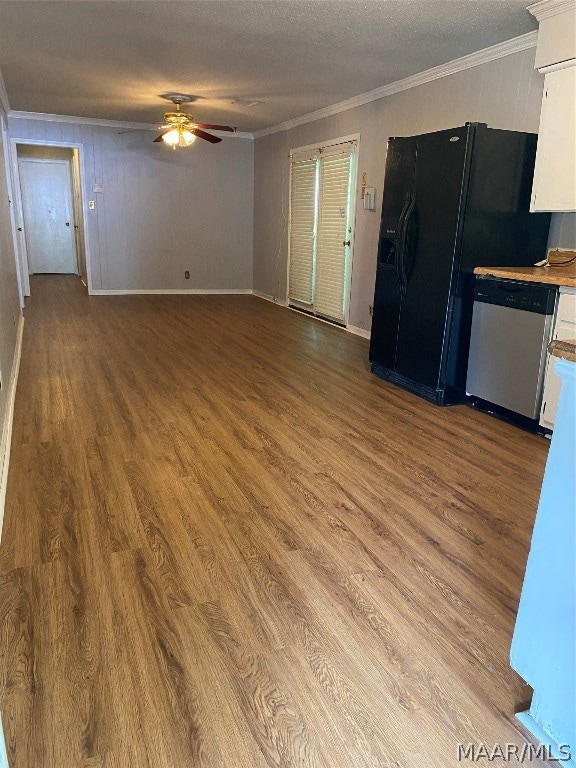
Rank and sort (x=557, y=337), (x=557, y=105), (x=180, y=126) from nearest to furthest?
(x=557, y=337) < (x=557, y=105) < (x=180, y=126)

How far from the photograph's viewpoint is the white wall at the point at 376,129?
3.95 m

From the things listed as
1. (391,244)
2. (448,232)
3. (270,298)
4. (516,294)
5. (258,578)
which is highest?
(448,232)

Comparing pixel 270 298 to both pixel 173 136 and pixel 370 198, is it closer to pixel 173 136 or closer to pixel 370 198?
pixel 173 136

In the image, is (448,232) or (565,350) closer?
(565,350)

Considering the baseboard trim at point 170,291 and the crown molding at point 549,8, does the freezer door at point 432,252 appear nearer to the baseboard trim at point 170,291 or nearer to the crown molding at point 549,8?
the crown molding at point 549,8

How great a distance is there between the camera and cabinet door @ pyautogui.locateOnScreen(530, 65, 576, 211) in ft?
10.7

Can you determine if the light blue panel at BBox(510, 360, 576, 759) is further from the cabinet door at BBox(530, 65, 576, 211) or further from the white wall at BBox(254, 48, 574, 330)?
the white wall at BBox(254, 48, 574, 330)

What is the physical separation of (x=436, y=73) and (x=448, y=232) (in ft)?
6.13

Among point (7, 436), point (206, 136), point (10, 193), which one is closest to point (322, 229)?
point (206, 136)

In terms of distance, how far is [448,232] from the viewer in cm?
375

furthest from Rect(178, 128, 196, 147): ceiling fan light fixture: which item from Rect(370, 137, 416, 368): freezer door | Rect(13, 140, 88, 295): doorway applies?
Rect(13, 140, 88, 295): doorway

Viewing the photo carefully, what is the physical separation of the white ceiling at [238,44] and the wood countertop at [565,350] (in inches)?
116

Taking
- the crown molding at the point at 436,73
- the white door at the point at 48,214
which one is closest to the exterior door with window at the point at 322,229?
the crown molding at the point at 436,73

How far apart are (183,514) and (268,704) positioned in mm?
1067
